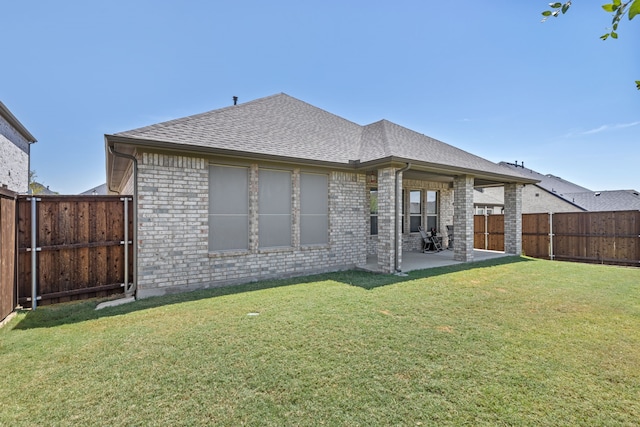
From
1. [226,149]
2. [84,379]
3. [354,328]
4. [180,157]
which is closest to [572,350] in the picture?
[354,328]

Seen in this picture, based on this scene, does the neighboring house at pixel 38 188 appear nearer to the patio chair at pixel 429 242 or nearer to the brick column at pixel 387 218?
the brick column at pixel 387 218

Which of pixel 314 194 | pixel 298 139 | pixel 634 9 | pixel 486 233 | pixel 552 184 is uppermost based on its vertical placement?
pixel 552 184

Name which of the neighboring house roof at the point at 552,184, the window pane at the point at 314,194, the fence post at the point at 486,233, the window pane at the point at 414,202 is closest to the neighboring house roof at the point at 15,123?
the window pane at the point at 314,194

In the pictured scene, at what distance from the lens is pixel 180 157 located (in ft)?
19.7

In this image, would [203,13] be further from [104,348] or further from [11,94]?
[11,94]

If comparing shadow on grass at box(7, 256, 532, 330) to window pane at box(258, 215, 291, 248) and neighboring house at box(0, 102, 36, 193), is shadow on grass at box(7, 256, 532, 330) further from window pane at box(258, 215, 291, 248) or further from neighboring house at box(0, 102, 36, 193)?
neighboring house at box(0, 102, 36, 193)

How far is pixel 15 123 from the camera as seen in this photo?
12273 mm

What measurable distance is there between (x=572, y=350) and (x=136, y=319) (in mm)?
5841

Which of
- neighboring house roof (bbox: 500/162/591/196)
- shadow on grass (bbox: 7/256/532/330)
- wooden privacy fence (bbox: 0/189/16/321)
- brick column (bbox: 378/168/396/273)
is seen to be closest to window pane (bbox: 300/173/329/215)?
brick column (bbox: 378/168/396/273)

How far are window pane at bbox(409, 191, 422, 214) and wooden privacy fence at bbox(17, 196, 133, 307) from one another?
1007 centimetres

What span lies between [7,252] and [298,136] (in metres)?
6.42

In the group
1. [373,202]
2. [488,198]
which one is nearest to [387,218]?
[373,202]

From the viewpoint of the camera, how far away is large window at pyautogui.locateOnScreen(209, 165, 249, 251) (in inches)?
254

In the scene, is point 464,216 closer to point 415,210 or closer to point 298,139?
point 415,210
